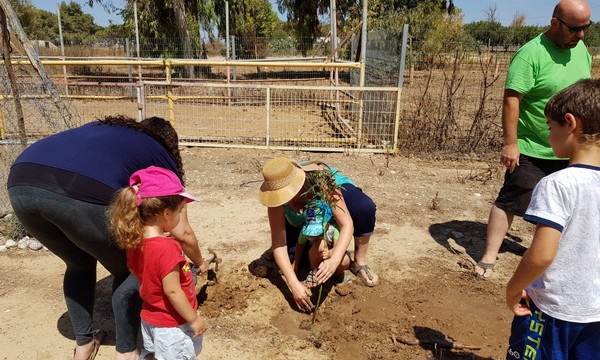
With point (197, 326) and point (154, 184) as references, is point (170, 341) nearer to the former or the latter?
point (197, 326)

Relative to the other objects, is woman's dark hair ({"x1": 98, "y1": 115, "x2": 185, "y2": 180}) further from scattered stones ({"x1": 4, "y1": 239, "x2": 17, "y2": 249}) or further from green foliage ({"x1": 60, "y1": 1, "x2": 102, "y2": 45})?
green foliage ({"x1": 60, "y1": 1, "x2": 102, "y2": 45})

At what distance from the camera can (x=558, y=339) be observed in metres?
1.69

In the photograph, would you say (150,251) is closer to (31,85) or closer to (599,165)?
(599,165)

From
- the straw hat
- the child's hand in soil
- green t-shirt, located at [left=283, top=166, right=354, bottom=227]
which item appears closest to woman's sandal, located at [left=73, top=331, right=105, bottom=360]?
the child's hand in soil

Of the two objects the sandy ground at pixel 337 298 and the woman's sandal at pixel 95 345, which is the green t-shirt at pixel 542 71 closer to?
the sandy ground at pixel 337 298

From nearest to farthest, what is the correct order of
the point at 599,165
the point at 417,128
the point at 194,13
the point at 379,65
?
the point at 599,165 < the point at 417,128 < the point at 379,65 < the point at 194,13

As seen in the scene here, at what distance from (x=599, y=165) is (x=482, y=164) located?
573cm

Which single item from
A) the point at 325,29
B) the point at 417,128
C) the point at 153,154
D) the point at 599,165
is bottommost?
the point at 417,128

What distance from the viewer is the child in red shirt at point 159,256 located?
1.90 m

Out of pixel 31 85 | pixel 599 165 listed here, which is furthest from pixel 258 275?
pixel 31 85

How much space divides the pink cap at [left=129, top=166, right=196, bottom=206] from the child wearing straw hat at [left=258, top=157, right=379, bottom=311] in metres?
0.79

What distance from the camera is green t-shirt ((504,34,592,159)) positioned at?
10.3 feet

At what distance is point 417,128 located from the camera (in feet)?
24.5

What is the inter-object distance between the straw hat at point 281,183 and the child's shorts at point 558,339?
137 cm
